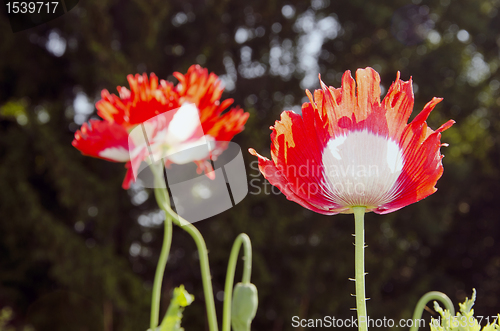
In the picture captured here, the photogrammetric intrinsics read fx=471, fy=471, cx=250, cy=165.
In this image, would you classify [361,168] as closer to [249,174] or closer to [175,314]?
[175,314]

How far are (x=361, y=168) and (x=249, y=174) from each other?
2868mm

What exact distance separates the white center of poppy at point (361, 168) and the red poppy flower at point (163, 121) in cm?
22

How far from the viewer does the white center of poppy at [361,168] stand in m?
0.27

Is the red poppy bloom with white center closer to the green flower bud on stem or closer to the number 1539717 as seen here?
the green flower bud on stem

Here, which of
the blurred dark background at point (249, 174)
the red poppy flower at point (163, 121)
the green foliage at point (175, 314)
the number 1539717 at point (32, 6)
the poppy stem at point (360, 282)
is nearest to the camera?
the poppy stem at point (360, 282)

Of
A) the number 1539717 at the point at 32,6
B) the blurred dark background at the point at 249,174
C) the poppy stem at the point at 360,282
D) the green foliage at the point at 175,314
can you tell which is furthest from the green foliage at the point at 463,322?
the blurred dark background at the point at 249,174

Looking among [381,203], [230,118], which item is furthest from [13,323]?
[381,203]

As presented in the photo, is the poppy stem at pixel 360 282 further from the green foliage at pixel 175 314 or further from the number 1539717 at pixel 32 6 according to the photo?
the number 1539717 at pixel 32 6

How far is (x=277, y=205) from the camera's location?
10.2 ft

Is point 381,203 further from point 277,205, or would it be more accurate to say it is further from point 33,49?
point 33,49

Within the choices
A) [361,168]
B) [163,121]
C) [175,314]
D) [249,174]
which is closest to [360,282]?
[361,168]

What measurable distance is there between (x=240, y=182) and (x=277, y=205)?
0.76m

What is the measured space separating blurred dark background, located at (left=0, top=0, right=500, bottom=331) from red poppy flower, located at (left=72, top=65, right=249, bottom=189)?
7.76 feet

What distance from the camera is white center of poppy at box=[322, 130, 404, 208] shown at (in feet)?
0.89
